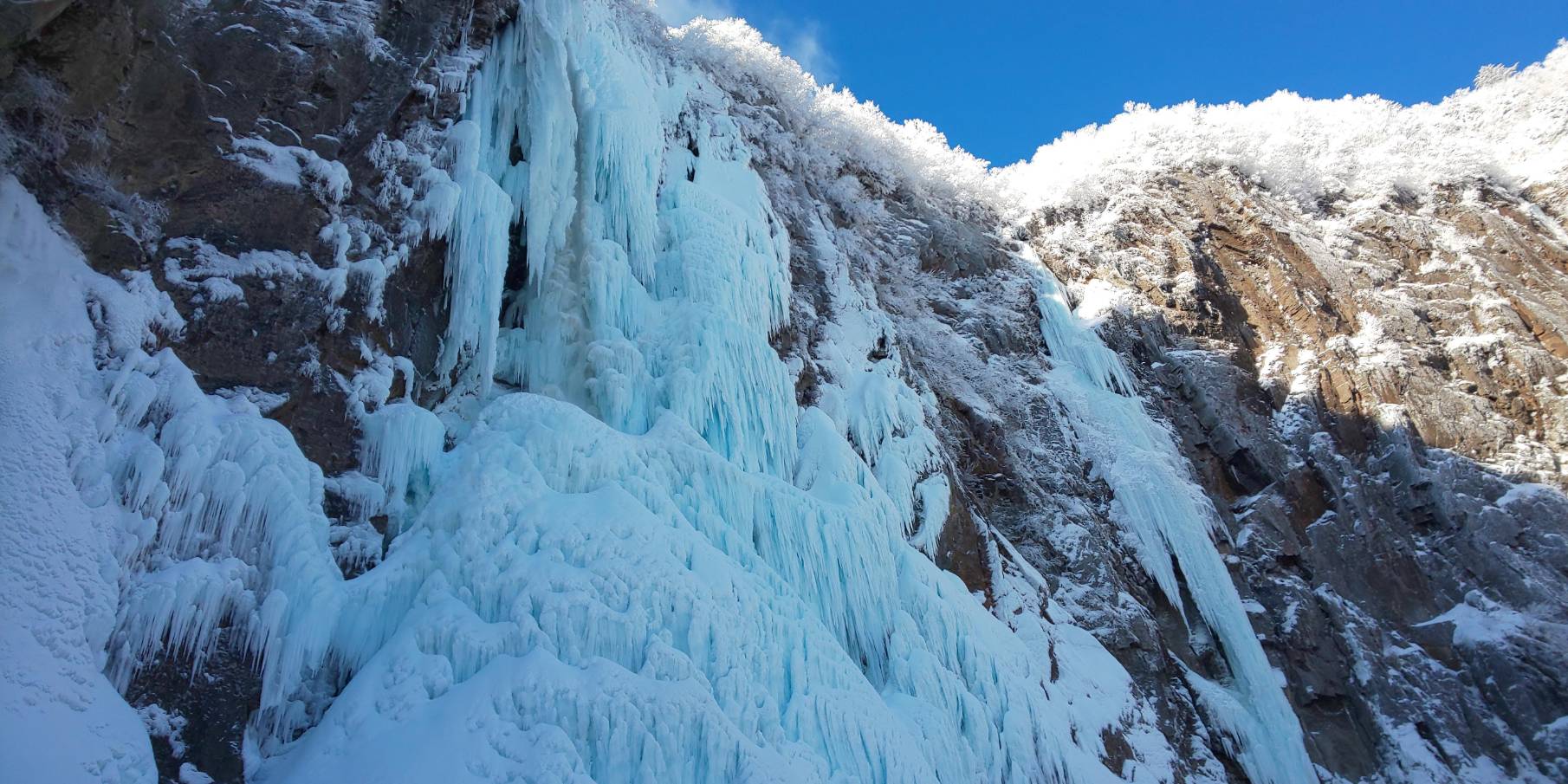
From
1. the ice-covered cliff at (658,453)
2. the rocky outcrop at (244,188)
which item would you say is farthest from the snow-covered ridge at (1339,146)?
the rocky outcrop at (244,188)

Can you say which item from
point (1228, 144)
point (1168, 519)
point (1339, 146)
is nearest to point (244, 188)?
point (1168, 519)

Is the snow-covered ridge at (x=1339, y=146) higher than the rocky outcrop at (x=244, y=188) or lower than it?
higher

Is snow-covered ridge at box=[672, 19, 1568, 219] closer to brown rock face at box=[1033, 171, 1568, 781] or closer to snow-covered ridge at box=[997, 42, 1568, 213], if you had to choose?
snow-covered ridge at box=[997, 42, 1568, 213]

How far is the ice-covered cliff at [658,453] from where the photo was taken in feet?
19.2

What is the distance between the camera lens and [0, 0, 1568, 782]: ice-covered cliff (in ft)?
19.2

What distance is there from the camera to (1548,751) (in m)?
12.3

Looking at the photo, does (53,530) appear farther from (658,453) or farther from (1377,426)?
(1377,426)

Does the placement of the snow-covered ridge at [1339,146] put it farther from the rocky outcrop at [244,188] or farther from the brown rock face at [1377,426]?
the rocky outcrop at [244,188]

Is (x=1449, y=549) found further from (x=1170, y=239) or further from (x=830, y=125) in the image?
(x=830, y=125)

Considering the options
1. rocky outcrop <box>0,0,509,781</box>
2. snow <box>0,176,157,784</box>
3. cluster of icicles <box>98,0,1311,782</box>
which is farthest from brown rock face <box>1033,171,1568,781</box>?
snow <box>0,176,157,784</box>

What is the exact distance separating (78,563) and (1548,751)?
16705mm

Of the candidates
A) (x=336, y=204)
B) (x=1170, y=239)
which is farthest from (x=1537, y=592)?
(x=336, y=204)

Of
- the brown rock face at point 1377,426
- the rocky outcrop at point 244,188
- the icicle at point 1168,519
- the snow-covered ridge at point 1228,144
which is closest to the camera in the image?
the rocky outcrop at point 244,188

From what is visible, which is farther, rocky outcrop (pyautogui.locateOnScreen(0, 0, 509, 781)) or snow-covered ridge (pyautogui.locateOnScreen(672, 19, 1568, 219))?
snow-covered ridge (pyautogui.locateOnScreen(672, 19, 1568, 219))
